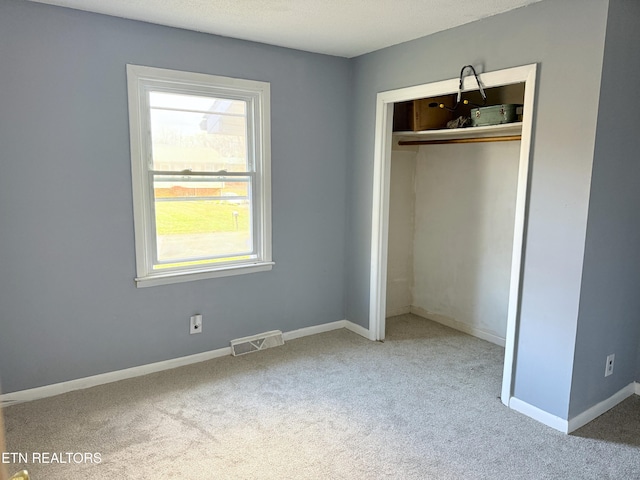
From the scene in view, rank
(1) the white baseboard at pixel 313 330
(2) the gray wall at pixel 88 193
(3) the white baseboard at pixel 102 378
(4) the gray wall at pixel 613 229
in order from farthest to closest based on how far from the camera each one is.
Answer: (1) the white baseboard at pixel 313 330 < (3) the white baseboard at pixel 102 378 < (2) the gray wall at pixel 88 193 < (4) the gray wall at pixel 613 229

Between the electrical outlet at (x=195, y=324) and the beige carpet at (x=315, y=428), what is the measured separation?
26 centimetres

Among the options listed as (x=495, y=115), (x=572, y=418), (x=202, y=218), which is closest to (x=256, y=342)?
(x=202, y=218)

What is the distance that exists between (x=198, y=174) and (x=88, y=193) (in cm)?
74

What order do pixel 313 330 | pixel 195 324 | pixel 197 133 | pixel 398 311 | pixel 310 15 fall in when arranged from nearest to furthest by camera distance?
pixel 310 15 → pixel 197 133 → pixel 195 324 → pixel 313 330 → pixel 398 311

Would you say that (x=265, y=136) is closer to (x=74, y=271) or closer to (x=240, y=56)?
(x=240, y=56)

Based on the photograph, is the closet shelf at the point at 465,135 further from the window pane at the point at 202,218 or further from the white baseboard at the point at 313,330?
the white baseboard at the point at 313,330

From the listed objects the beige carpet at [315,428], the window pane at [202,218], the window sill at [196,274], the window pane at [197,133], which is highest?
the window pane at [197,133]

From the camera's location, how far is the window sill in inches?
124

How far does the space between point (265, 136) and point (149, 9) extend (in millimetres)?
1149

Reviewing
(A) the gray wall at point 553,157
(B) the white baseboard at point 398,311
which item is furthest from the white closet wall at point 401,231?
(A) the gray wall at point 553,157

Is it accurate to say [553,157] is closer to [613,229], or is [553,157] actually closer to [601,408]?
[613,229]

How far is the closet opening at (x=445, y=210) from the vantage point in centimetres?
365

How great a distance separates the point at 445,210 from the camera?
13.8 feet

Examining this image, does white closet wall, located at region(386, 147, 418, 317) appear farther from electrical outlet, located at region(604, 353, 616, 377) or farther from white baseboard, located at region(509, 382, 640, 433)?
electrical outlet, located at region(604, 353, 616, 377)
